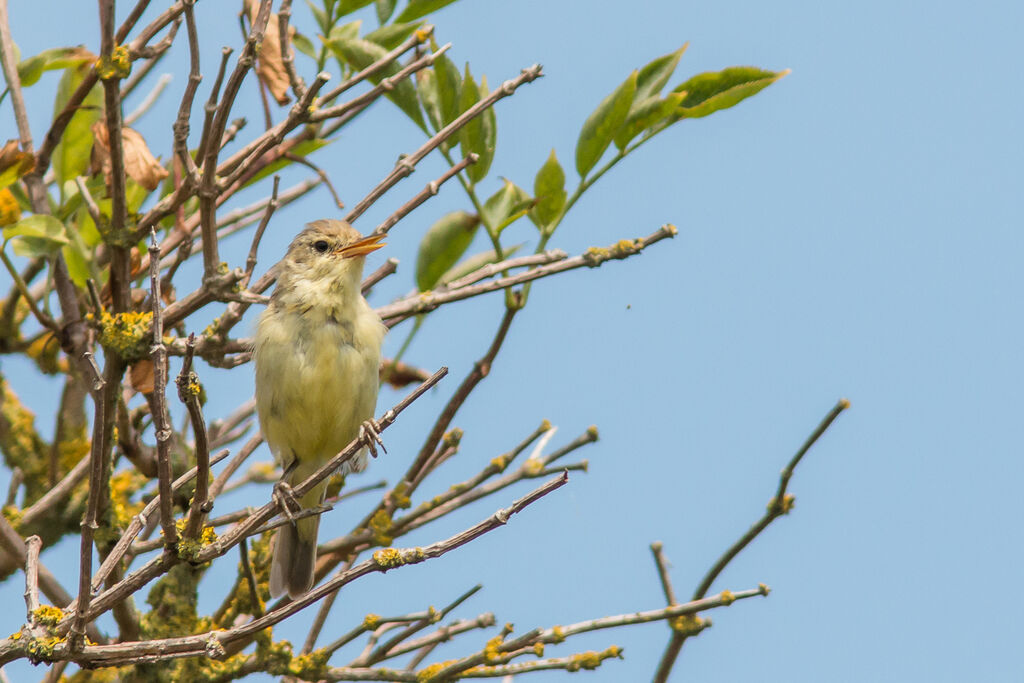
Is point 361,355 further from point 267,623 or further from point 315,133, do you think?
point 267,623

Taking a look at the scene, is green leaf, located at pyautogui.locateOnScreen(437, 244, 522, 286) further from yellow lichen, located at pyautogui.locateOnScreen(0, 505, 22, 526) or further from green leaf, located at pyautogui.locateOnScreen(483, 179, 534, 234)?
yellow lichen, located at pyautogui.locateOnScreen(0, 505, 22, 526)

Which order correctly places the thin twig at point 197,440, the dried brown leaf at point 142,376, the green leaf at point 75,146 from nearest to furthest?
the thin twig at point 197,440 → the dried brown leaf at point 142,376 → the green leaf at point 75,146

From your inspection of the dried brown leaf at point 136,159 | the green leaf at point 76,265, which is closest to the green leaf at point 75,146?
the dried brown leaf at point 136,159

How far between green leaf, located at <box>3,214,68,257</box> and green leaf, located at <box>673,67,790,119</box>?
2.14m

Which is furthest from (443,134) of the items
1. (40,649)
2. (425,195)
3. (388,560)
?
(40,649)

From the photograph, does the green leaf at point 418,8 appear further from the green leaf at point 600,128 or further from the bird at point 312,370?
the bird at point 312,370

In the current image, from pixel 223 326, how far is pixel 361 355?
0.97m

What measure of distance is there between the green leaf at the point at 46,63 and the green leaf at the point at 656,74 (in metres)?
1.98

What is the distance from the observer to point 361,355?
5.11 m

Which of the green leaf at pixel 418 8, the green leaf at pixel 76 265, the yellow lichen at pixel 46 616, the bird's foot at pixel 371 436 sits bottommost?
the yellow lichen at pixel 46 616

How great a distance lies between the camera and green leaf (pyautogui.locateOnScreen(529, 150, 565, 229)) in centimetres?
409

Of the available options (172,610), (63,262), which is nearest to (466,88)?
(63,262)

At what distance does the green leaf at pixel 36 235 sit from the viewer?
3977 millimetres

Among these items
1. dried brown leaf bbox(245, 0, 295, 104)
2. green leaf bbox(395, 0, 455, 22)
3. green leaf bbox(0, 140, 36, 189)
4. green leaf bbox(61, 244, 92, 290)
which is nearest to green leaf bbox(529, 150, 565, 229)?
green leaf bbox(395, 0, 455, 22)
